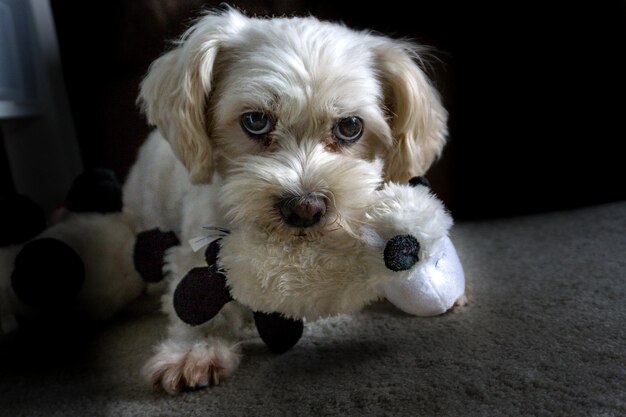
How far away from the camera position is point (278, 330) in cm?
98

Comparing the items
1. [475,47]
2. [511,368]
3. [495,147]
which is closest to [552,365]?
[511,368]

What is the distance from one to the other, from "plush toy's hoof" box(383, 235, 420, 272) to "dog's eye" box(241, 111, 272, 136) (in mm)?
406

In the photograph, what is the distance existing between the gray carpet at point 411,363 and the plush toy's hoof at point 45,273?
0.11 metres

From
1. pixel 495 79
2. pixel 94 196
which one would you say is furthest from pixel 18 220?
pixel 495 79

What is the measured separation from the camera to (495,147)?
173 cm

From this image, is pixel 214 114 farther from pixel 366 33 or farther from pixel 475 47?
pixel 475 47

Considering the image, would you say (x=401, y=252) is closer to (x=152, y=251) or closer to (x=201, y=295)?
(x=201, y=295)

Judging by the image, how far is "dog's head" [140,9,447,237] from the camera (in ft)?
3.39

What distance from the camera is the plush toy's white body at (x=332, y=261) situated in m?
0.83

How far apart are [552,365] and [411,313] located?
0.30 m

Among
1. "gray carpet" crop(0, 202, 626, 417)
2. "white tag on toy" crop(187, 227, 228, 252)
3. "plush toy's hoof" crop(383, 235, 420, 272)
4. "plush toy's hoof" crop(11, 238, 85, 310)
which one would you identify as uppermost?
"plush toy's hoof" crop(383, 235, 420, 272)

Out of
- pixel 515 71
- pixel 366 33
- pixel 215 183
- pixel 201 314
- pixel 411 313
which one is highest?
pixel 366 33

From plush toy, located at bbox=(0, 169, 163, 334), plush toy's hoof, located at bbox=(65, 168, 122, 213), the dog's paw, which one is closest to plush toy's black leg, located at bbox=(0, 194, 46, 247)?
plush toy, located at bbox=(0, 169, 163, 334)

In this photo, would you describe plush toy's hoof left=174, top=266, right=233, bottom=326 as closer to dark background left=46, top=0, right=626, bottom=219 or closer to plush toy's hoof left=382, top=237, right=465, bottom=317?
plush toy's hoof left=382, top=237, right=465, bottom=317
